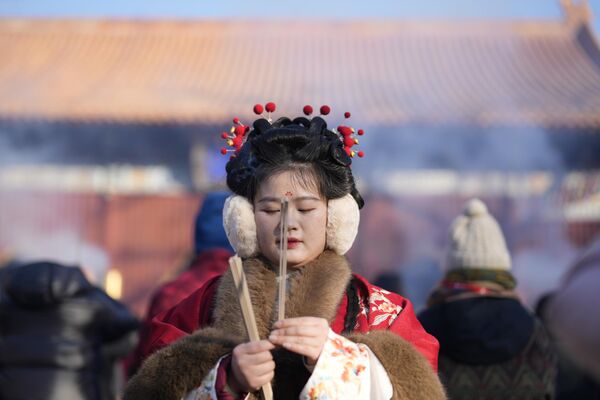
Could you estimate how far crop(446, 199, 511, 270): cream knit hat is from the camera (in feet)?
12.3

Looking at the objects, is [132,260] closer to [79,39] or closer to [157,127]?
[157,127]

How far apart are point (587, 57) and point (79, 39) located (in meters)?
9.76

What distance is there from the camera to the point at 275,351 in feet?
7.20

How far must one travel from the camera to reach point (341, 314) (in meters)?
2.33

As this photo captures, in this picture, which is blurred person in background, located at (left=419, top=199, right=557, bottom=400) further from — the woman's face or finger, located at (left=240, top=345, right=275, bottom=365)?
finger, located at (left=240, top=345, right=275, bottom=365)

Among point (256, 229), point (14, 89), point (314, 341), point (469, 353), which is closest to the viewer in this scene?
point (314, 341)

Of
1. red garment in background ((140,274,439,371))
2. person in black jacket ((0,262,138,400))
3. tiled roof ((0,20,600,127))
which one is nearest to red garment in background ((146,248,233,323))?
person in black jacket ((0,262,138,400))

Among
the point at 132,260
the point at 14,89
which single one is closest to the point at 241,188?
the point at 132,260

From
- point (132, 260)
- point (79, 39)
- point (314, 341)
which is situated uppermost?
point (79, 39)

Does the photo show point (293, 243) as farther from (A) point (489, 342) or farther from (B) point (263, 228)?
(A) point (489, 342)

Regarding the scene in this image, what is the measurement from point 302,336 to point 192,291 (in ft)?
6.10

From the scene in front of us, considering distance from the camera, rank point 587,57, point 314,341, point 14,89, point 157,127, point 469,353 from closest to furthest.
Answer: point 314,341 < point 469,353 < point 157,127 < point 14,89 < point 587,57

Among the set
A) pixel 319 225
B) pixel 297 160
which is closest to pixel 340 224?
pixel 319 225

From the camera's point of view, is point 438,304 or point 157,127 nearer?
point 438,304
